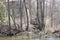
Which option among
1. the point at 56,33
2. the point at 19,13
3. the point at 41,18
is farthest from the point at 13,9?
the point at 56,33

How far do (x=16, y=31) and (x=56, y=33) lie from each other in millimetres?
787

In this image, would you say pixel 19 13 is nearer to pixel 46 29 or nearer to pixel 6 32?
pixel 6 32

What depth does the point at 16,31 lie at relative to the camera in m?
2.63

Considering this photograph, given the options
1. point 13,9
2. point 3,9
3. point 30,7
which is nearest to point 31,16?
point 30,7

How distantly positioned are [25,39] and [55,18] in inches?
28.5

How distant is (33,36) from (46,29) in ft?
0.96

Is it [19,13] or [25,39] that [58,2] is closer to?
[19,13]

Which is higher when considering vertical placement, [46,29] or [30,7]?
[30,7]

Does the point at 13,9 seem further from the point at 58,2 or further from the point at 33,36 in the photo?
the point at 58,2

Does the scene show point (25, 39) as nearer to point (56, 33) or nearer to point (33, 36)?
point (33, 36)

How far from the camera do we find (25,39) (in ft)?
8.48

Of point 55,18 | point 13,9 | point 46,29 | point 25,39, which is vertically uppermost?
point 13,9

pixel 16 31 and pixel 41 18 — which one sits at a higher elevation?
pixel 41 18

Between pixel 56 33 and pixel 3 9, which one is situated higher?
pixel 3 9
